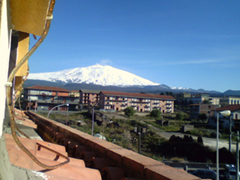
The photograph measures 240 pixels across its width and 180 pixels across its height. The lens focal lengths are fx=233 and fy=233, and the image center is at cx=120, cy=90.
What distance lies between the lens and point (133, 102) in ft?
265

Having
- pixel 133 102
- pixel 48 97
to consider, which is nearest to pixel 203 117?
pixel 133 102

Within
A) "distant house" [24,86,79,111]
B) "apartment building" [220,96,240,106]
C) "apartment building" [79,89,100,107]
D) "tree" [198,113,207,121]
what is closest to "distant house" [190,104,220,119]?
"tree" [198,113,207,121]

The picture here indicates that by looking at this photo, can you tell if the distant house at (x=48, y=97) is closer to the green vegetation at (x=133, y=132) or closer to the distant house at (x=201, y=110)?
the green vegetation at (x=133, y=132)

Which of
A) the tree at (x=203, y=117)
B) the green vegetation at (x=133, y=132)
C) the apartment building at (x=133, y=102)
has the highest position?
the apartment building at (x=133, y=102)

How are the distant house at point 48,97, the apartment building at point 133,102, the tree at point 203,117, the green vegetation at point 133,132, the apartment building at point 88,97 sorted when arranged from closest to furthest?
the green vegetation at point 133,132, the tree at point 203,117, the distant house at point 48,97, the apartment building at point 133,102, the apartment building at point 88,97

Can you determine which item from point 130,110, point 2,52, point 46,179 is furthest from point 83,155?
point 130,110

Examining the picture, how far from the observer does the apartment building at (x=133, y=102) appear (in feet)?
247

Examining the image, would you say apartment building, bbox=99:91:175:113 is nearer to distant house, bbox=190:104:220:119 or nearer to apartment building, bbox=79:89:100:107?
apartment building, bbox=79:89:100:107

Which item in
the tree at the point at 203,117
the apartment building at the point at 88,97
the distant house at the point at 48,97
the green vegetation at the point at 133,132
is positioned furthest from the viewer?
the apartment building at the point at 88,97

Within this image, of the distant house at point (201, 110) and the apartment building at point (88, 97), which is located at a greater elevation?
the apartment building at point (88, 97)

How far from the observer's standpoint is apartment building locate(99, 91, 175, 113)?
75.2 metres

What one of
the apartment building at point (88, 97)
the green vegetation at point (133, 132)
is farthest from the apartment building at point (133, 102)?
the green vegetation at point (133, 132)

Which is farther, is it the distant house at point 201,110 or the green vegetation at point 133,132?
the distant house at point 201,110

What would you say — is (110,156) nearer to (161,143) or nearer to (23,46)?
(23,46)
